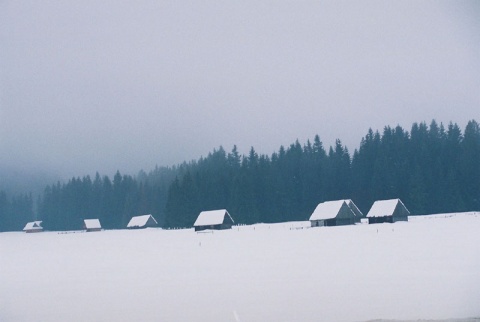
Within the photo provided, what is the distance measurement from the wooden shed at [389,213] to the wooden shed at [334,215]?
3.51 m

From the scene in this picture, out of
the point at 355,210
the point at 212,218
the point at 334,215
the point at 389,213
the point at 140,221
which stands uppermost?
the point at 212,218

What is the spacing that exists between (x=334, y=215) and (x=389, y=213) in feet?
26.5

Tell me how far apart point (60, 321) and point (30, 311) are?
214 centimetres

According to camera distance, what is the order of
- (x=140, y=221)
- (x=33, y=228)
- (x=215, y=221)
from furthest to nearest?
(x=33, y=228), (x=140, y=221), (x=215, y=221)

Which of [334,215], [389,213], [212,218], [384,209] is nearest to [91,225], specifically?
[212,218]

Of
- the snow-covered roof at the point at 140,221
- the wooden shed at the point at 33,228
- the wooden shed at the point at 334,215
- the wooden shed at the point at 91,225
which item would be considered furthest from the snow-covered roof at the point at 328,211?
the wooden shed at the point at 33,228

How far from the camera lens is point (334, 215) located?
252ft

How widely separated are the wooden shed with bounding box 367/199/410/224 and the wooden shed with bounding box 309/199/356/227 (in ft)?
11.5

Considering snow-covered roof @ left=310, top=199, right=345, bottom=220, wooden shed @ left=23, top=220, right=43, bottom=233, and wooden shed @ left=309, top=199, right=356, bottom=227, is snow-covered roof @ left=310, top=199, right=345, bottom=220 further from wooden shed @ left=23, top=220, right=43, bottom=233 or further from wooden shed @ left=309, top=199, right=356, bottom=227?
wooden shed @ left=23, top=220, right=43, bottom=233

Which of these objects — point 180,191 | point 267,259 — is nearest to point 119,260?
point 267,259

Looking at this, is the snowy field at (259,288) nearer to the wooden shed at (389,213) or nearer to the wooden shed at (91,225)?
the wooden shed at (389,213)

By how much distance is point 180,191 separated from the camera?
10244 centimetres

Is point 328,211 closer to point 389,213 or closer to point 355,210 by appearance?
point 355,210

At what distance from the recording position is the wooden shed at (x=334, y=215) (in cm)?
7750
